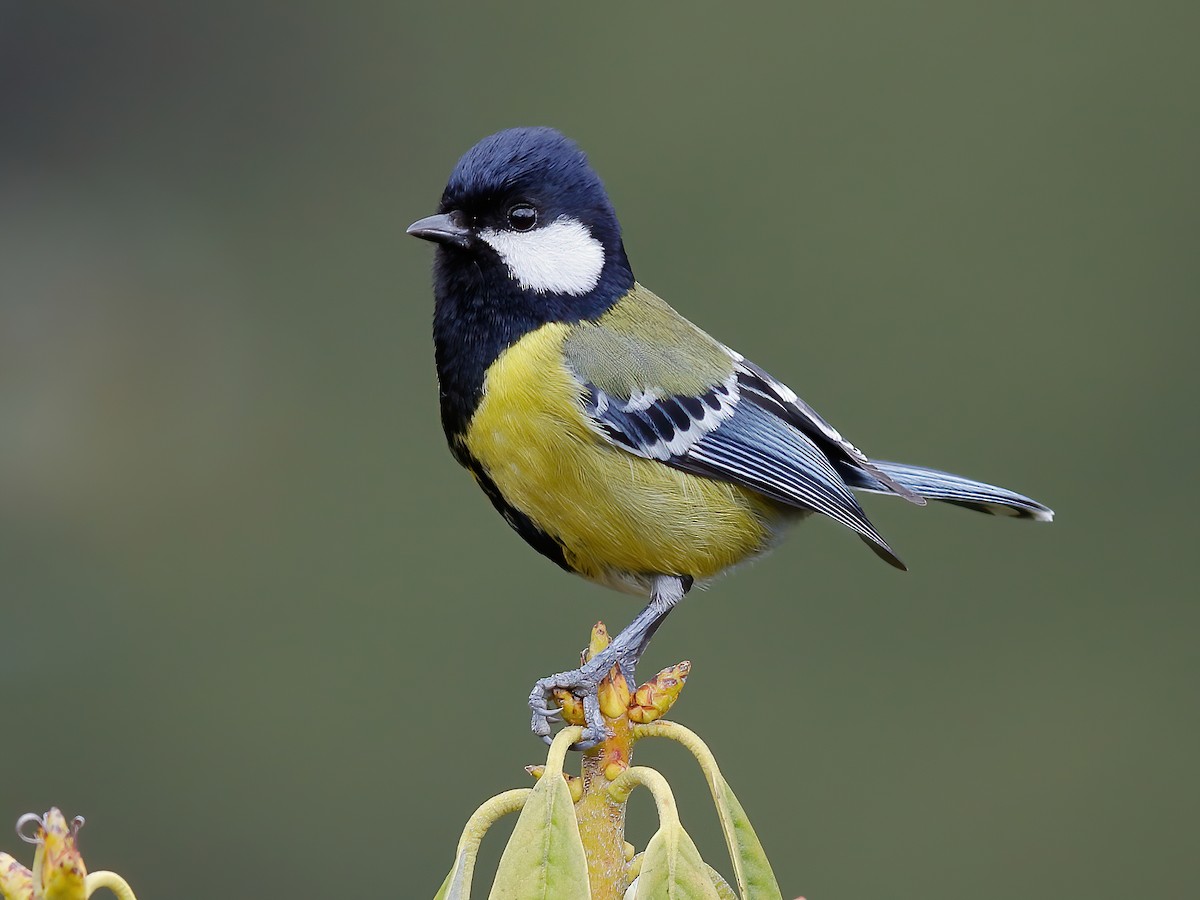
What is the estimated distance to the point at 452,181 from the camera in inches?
51.7

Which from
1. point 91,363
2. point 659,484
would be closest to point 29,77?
point 91,363

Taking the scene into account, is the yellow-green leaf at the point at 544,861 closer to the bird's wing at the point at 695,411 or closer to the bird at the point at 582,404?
the bird at the point at 582,404

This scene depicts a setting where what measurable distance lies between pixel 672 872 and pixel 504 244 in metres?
0.66

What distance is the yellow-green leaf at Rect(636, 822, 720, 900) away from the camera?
0.84 m

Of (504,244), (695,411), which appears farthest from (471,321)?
(695,411)

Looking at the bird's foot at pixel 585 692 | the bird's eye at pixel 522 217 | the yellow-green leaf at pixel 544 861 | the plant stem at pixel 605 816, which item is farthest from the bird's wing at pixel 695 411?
the yellow-green leaf at pixel 544 861

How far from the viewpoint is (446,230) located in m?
1.31

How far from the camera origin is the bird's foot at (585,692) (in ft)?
3.15

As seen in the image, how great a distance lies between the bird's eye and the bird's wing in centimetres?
11

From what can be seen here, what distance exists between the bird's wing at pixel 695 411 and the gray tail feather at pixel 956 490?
0.07 metres

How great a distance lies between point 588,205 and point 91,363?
60.0 inches

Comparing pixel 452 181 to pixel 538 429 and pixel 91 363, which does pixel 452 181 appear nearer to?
pixel 538 429

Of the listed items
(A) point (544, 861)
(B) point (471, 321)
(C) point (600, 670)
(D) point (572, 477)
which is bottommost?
(A) point (544, 861)

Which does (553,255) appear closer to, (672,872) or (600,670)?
(600,670)
